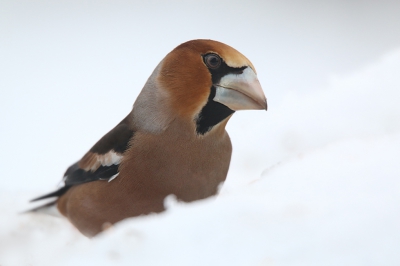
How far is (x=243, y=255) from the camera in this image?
44cm

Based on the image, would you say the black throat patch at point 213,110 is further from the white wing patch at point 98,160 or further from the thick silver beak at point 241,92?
the white wing patch at point 98,160

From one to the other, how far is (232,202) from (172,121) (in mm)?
268

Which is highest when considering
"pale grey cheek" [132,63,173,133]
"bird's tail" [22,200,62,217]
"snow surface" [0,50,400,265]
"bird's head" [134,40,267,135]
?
"bird's head" [134,40,267,135]

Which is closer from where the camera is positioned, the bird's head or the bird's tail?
the bird's head

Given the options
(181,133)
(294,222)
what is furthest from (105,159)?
(294,222)

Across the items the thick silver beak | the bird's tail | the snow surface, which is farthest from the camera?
the bird's tail

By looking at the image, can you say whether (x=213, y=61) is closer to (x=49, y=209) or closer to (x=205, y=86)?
(x=205, y=86)

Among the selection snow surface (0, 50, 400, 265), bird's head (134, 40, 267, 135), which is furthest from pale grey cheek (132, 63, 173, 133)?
snow surface (0, 50, 400, 265)

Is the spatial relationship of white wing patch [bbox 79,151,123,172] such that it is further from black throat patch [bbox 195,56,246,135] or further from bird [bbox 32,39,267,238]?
black throat patch [bbox 195,56,246,135]

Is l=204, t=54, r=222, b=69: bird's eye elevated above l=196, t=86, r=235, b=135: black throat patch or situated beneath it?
elevated above

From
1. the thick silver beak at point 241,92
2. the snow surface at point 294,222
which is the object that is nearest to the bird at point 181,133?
the thick silver beak at point 241,92

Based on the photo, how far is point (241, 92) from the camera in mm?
698

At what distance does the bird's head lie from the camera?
0.70 meters

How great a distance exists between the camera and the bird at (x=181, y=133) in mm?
709
